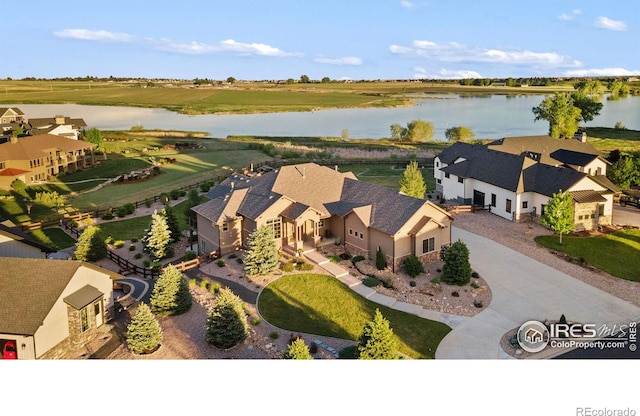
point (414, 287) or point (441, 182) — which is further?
point (441, 182)

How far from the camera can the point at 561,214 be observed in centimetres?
2467

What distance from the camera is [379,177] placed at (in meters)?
42.8

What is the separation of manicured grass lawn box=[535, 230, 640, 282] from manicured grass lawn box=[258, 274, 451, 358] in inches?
355

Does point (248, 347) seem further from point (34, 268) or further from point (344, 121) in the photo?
point (344, 121)

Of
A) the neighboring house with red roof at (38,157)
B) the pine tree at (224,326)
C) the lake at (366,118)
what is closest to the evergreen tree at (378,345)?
the pine tree at (224,326)

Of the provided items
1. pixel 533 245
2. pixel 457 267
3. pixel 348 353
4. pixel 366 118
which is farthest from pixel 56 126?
pixel 348 353

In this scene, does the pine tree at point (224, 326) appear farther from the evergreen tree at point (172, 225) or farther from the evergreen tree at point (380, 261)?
the evergreen tree at point (172, 225)

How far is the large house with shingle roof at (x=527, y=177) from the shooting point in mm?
27375

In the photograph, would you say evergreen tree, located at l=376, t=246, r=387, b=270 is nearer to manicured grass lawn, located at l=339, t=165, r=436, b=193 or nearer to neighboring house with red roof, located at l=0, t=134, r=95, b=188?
manicured grass lawn, located at l=339, t=165, r=436, b=193

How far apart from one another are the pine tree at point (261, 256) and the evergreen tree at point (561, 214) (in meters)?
13.8

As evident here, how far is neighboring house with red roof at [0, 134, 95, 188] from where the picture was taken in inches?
1590

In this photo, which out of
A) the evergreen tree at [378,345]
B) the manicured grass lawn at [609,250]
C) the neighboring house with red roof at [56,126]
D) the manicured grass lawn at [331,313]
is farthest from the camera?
the neighboring house with red roof at [56,126]
